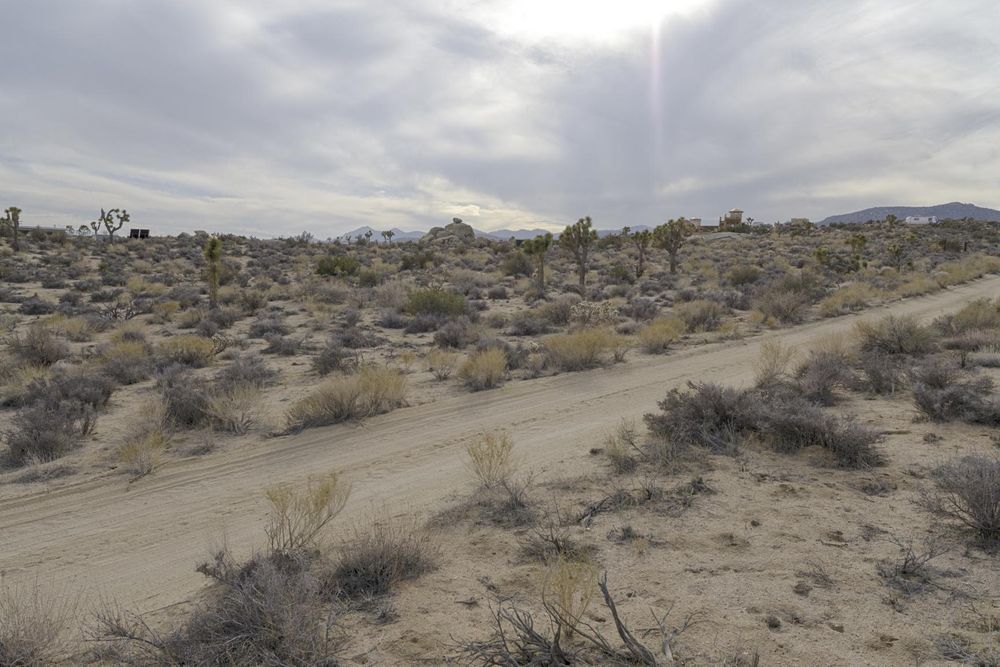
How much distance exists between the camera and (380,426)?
834 centimetres


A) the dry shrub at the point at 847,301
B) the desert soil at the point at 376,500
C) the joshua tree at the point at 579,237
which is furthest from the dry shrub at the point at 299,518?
the joshua tree at the point at 579,237

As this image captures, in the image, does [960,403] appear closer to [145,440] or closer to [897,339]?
[897,339]

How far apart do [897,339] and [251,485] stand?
12.8 metres

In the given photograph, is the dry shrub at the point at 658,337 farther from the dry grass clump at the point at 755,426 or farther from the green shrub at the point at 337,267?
the green shrub at the point at 337,267

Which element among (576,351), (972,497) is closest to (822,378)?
(972,497)

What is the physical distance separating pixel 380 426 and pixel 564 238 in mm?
23278

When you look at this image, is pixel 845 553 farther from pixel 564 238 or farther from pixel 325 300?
pixel 564 238

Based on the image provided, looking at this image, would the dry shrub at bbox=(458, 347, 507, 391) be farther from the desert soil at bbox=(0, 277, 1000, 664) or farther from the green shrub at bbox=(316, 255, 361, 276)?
the green shrub at bbox=(316, 255, 361, 276)

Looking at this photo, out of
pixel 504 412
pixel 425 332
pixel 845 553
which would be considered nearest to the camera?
pixel 845 553

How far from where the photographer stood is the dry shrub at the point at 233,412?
804cm

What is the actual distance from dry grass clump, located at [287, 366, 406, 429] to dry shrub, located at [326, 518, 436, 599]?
4083 millimetres

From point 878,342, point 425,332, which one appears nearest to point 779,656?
point 878,342

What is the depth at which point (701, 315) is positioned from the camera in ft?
56.3

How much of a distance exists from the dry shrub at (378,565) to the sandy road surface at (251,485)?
1.07 meters
